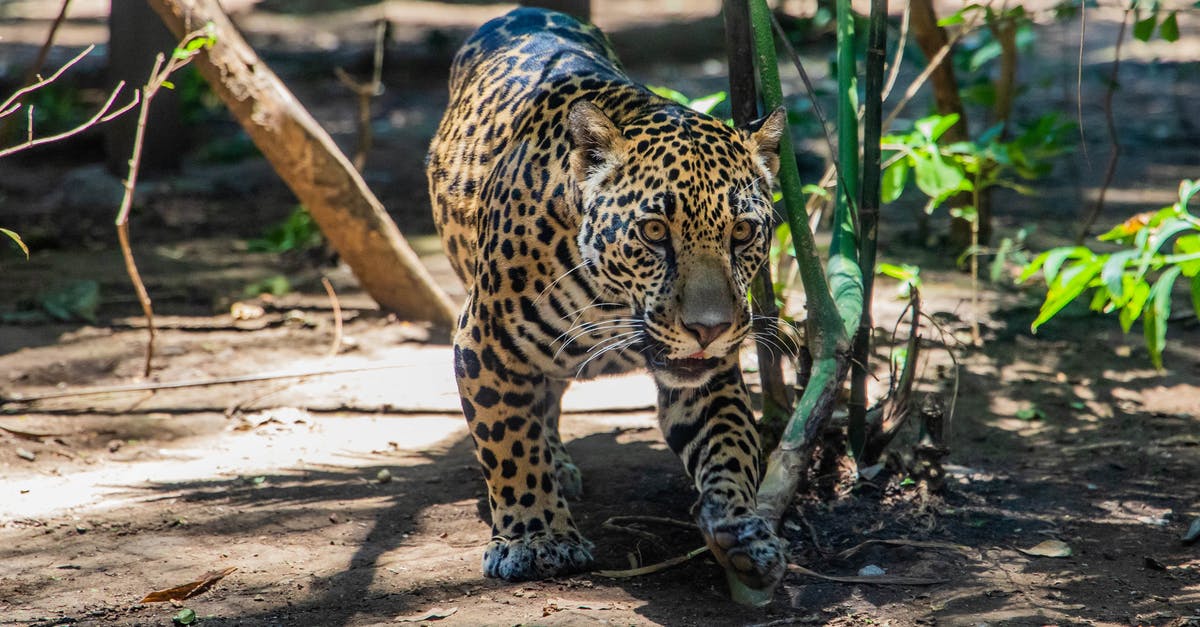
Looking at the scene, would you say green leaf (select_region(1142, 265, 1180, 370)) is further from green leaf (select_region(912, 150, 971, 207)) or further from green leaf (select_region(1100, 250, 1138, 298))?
green leaf (select_region(912, 150, 971, 207))

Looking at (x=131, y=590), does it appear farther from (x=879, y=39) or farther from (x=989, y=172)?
(x=989, y=172)

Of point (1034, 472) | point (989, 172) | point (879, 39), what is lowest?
point (1034, 472)

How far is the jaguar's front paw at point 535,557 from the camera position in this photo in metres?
4.38

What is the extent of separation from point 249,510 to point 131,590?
0.84 meters

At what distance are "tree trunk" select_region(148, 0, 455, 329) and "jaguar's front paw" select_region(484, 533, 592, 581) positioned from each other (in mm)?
3167

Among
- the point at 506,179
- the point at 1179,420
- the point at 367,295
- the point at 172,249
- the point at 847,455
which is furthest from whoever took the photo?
the point at 172,249

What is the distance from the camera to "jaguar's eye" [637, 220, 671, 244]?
156 inches

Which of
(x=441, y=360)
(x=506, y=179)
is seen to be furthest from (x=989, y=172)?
(x=506, y=179)

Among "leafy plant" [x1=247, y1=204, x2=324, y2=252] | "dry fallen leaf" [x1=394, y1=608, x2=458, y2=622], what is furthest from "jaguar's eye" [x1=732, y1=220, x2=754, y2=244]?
"leafy plant" [x1=247, y1=204, x2=324, y2=252]

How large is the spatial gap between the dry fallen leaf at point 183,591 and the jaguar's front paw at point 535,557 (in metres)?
0.95

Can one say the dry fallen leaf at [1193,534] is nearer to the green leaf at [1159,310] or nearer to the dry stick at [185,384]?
the green leaf at [1159,310]

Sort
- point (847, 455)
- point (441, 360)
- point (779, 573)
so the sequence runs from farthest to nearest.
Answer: point (441, 360)
point (847, 455)
point (779, 573)

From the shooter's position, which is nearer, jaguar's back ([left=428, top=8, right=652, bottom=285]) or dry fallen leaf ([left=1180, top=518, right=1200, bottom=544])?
dry fallen leaf ([left=1180, top=518, right=1200, bottom=544])

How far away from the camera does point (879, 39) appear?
462cm
